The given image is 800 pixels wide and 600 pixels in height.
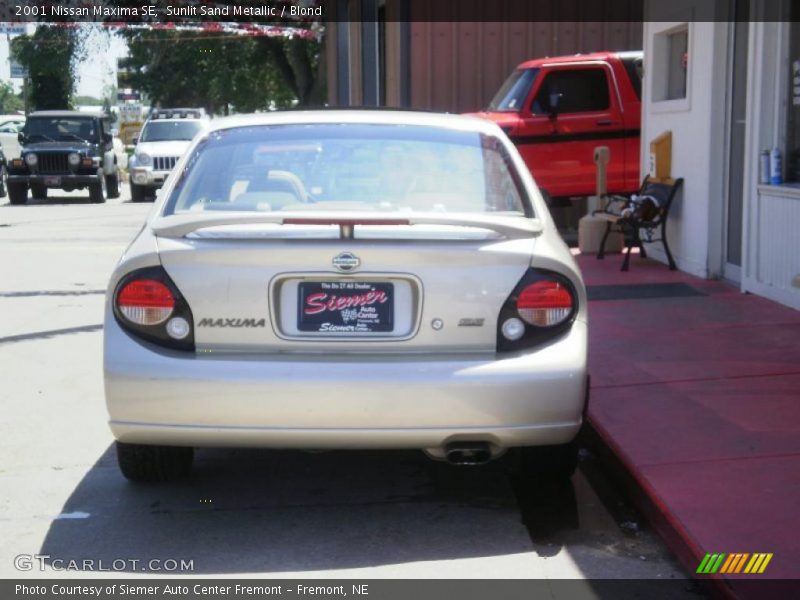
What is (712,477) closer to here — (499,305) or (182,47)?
(499,305)

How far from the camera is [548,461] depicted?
5047 millimetres

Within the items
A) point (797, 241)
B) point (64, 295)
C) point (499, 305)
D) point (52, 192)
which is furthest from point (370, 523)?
point (52, 192)

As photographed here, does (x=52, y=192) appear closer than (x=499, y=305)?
No

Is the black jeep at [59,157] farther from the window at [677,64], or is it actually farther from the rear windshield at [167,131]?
the window at [677,64]

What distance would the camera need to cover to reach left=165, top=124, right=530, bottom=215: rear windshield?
4945mm

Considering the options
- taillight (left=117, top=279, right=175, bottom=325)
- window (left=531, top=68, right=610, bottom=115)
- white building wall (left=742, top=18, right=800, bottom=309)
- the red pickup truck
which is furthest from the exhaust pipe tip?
window (left=531, top=68, right=610, bottom=115)

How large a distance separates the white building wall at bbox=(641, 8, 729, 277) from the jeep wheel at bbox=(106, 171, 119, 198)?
60.5 feet

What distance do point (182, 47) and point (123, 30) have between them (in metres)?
7.04

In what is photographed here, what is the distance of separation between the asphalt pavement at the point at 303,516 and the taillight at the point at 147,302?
0.87m

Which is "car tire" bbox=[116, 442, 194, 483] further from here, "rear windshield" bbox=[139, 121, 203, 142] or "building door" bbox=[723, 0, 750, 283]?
"rear windshield" bbox=[139, 121, 203, 142]

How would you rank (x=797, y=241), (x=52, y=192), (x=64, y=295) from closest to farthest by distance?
(x=797, y=241)
(x=64, y=295)
(x=52, y=192)

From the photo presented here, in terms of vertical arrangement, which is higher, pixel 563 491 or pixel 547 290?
pixel 547 290

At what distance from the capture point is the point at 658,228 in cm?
1179

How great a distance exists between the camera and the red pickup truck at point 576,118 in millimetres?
14141
